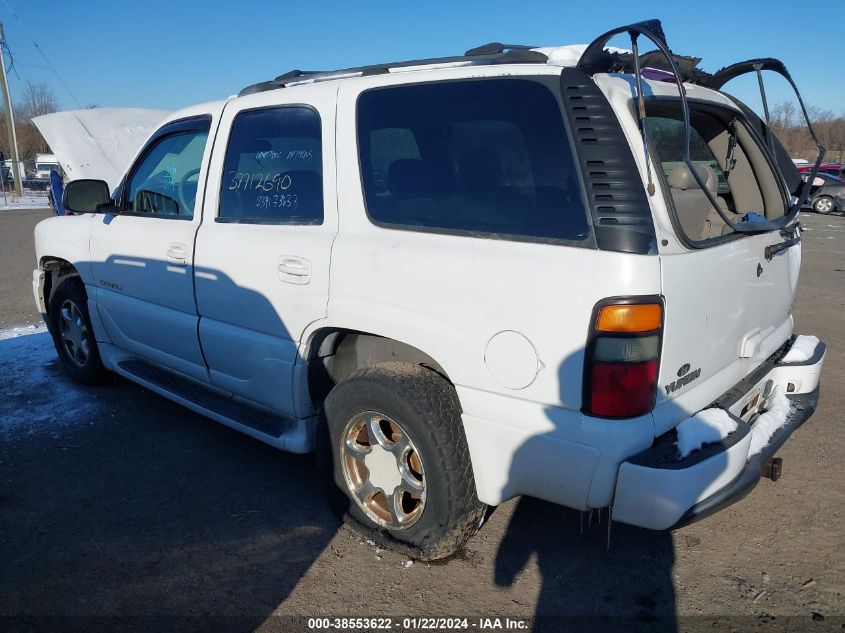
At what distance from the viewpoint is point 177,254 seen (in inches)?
149

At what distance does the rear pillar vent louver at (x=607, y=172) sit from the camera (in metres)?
2.21

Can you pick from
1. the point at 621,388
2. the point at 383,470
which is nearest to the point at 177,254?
the point at 383,470

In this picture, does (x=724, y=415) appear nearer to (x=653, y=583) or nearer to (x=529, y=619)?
(x=653, y=583)

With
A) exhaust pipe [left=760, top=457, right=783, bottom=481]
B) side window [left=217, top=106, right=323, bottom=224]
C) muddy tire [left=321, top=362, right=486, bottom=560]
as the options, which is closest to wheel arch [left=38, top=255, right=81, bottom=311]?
side window [left=217, top=106, right=323, bottom=224]

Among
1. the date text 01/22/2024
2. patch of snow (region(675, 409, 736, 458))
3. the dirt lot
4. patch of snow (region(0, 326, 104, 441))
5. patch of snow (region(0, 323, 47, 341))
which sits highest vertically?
patch of snow (region(675, 409, 736, 458))

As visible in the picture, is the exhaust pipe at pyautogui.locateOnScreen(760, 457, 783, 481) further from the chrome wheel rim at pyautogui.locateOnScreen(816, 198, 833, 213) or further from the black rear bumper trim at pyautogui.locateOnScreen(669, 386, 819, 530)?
the chrome wheel rim at pyautogui.locateOnScreen(816, 198, 833, 213)

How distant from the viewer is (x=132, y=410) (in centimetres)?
472

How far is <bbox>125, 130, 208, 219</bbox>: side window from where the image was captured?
12.8ft

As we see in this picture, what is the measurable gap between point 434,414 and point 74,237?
3.43 metres

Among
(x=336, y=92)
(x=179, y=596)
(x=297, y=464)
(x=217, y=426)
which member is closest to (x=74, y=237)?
(x=217, y=426)

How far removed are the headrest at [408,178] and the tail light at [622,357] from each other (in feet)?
3.18

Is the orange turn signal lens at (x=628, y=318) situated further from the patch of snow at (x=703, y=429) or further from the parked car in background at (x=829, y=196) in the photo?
the parked car in background at (x=829, y=196)

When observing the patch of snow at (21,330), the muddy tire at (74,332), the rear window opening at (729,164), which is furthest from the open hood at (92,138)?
the rear window opening at (729,164)

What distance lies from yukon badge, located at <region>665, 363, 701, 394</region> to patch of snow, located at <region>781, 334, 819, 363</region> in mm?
1125
